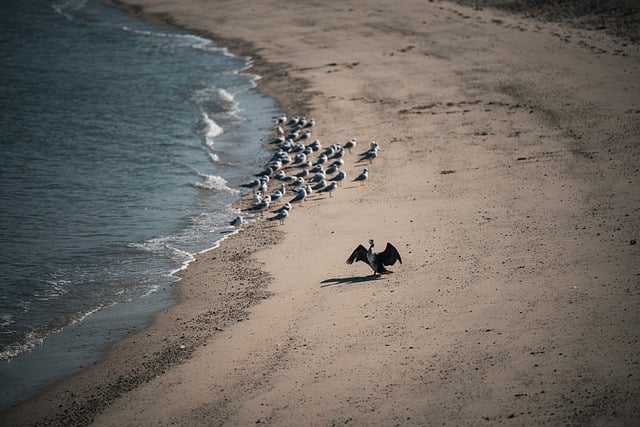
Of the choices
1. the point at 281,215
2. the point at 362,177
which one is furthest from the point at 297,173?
the point at 281,215

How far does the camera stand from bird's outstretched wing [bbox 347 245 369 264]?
1564 centimetres

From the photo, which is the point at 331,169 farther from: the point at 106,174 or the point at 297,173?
the point at 106,174

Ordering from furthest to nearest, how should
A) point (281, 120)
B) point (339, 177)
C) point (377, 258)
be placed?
point (281, 120) < point (339, 177) < point (377, 258)

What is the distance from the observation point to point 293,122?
2817 centimetres

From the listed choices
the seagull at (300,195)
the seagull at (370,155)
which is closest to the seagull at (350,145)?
the seagull at (370,155)

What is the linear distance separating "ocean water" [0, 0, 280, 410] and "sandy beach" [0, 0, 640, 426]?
1271mm

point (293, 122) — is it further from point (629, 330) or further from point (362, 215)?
point (629, 330)

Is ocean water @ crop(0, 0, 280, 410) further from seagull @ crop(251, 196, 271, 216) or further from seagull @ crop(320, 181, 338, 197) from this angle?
seagull @ crop(320, 181, 338, 197)

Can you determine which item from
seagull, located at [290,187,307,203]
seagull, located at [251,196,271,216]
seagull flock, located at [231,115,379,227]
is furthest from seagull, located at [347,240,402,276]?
seagull, located at [251,196,271,216]

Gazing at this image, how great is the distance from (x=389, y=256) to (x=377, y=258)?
0.27m

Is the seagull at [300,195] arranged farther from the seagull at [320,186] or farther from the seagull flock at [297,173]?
the seagull at [320,186]

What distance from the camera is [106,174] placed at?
25406 millimetres

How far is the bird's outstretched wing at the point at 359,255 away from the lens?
51.3 feet

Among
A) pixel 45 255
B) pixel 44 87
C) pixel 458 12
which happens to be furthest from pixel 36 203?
pixel 458 12
